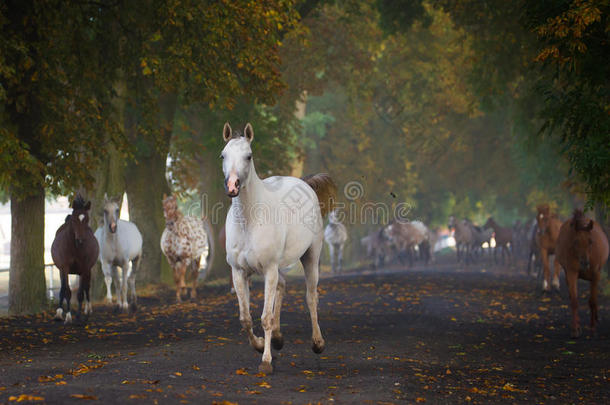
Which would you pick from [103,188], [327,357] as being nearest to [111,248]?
[103,188]

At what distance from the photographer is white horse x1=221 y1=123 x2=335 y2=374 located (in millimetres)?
9352

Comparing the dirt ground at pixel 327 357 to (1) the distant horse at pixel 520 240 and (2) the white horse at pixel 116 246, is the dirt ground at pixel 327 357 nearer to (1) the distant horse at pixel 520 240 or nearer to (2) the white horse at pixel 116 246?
(2) the white horse at pixel 116 246

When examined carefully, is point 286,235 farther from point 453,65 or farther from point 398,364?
point 453,65

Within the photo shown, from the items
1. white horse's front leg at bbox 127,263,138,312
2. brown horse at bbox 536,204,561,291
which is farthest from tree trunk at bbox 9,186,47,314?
brown horse at bbox 536,204,561,291

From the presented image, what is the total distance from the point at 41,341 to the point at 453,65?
2651 cm

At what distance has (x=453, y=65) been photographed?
35.6 metres

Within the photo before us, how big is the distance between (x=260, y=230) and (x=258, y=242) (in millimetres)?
160

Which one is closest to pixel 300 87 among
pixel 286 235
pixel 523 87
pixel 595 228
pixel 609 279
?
pixel 523 87

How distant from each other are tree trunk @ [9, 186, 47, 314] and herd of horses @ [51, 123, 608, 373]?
157cm

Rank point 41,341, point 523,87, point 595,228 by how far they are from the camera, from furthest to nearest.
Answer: point 523,87
point 595,228
point 41,341

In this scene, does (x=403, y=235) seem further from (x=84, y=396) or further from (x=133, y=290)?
(x=84, y=396)

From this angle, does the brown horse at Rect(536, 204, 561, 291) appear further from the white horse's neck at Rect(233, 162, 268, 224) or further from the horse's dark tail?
the white horse's neck at Rect(233, 162, 268, 224)

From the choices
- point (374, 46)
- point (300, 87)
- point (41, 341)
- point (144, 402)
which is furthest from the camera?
point (374, 46)

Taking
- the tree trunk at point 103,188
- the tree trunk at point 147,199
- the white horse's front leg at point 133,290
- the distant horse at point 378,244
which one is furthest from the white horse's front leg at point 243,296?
the distant horse at point 378,244
